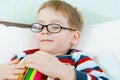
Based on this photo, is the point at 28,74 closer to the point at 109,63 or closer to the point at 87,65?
the point at 87,65

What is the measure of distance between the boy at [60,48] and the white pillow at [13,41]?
0.44 feet

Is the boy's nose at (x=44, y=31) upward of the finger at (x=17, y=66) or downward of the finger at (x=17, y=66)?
upward

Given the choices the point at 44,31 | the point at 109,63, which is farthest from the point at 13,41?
the point at 109,63

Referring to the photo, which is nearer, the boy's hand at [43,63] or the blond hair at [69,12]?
the boy's hand at [43,63]

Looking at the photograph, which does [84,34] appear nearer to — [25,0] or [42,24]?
[42,24]

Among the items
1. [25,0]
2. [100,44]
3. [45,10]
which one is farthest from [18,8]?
[100,44]

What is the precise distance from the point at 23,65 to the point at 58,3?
356 mm

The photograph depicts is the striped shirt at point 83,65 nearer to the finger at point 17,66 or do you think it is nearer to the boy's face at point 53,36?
the boy's face at point 53,36

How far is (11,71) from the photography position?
108 cm

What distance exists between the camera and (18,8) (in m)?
1.49

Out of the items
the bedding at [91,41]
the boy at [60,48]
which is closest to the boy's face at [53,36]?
the boy at [60,48]

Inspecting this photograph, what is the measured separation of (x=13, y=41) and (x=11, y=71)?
267mm

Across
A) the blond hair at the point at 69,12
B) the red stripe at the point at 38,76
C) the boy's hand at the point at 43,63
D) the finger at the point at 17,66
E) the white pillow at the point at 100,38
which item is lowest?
the red stripe at the point at 38,76

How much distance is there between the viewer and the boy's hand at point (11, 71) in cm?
106
